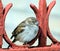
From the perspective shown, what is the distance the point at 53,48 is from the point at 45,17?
0.10 meters

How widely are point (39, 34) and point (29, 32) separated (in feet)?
0.15

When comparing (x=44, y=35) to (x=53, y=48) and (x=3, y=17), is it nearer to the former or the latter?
(x=53, y=48)

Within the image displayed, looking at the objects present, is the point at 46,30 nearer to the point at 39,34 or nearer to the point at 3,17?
the point at 39,34

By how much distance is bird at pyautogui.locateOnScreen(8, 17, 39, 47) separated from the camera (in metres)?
0.79

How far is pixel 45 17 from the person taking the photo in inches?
33.5

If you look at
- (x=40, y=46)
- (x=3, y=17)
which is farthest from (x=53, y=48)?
(x=3, y=17)

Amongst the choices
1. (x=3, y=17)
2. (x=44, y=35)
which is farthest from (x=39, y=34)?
(x=3, y=17)

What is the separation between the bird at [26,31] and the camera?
793mm

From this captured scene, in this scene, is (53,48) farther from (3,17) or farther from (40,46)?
(3,17)

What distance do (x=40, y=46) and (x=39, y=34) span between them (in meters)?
0.04

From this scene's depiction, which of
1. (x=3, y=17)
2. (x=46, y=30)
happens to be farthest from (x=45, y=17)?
(x=3, y=17)

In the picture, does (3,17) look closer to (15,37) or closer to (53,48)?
(15,37)

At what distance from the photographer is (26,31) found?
0.80m

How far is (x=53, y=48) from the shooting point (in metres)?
0.84
